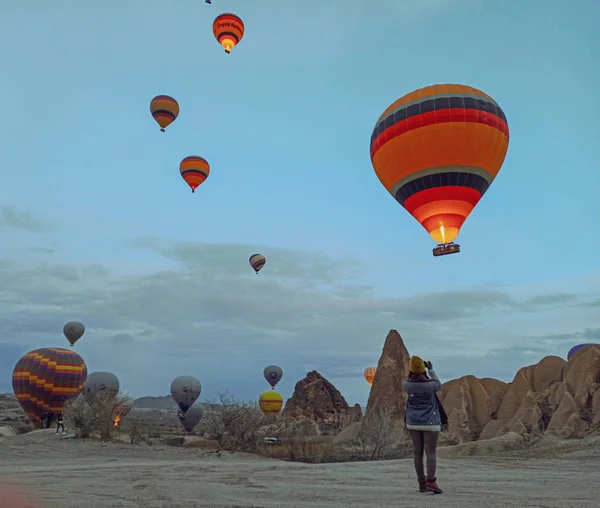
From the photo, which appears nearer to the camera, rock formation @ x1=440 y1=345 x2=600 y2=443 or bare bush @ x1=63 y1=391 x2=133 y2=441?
bare bush @ x1=63 y1=391 x2=133 y2=441

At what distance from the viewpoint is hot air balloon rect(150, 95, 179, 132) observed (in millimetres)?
43594

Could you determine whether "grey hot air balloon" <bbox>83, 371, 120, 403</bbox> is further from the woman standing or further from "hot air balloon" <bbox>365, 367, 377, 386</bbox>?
the woman standing

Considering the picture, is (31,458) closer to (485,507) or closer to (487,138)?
(485,507)

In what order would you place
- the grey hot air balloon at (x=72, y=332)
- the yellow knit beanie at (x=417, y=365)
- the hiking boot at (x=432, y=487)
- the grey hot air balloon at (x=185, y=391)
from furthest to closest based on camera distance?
the grey hot air balloon at (x=185, y=391) → the grey hot air balloon at (x=72, y=332) → the yellow knit beanie at (x=417, y=365) → the hiking boot at (x=432, y=487)

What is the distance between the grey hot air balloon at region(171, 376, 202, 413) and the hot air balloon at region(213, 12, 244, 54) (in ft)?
125

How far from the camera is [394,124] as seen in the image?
74.8 feet

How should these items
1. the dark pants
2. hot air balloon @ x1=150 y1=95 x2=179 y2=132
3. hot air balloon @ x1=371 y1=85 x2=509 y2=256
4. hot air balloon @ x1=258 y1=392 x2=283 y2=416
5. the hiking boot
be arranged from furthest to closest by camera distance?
hot air balloon @ x1=258 y1=392 x2=283 y2=416
hot air balloon @ x1=150 y1=95 x2=179 y2=132
hot air balloon @ x1=371 y1=85 x2=509 y2=256
the dark pants
the hiking boot

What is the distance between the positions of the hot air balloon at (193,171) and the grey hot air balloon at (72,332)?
23.7 metres

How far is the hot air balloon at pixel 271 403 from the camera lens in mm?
79562

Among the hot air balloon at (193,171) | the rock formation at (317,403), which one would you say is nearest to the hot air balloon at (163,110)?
the hot air balloon at (193,171)

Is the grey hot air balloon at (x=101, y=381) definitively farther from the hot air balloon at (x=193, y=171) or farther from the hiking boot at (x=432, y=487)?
the hiking boot at (x=432, y=487)

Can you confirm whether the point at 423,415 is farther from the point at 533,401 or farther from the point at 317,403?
the point at 317,403

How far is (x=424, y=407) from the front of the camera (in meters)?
6.80

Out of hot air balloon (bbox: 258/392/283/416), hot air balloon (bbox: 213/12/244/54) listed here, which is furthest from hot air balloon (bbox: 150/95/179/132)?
hot air balloon (bbox: 258/392/283/416)
